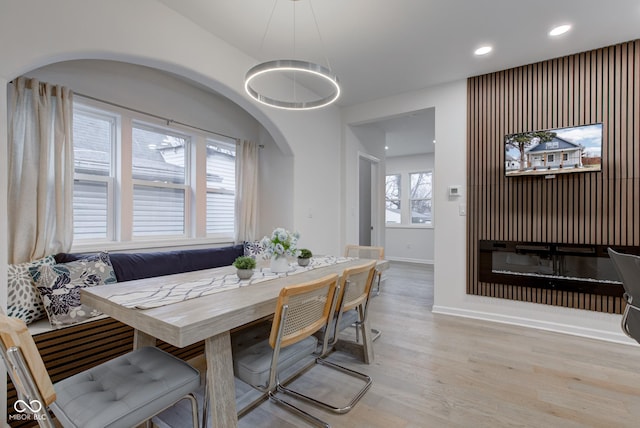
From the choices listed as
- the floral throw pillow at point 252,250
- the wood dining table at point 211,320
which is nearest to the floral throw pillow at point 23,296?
the wood dining table at point 211,320

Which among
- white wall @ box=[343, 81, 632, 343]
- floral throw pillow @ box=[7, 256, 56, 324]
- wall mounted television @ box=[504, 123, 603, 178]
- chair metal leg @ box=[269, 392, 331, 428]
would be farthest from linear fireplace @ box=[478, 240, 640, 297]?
floral throw pillow @ box=[7, 256, 56, 324]

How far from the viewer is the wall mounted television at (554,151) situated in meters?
2.99

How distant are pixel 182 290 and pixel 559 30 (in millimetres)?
3856

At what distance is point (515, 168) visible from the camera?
3357 mm

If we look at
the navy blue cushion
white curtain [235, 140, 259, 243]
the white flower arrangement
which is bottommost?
the navy blue cushion

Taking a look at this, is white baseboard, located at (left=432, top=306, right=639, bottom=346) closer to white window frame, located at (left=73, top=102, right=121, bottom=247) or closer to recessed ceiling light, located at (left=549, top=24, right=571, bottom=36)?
recessed ceiling light, located at (left=549, top=24, right=571, bottom=36)

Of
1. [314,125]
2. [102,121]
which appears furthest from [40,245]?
[314,125]

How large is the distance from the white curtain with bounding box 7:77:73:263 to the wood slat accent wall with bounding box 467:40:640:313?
13.7 ft

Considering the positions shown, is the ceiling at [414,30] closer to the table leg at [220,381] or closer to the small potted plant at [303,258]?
the small potted plant at [303,258]

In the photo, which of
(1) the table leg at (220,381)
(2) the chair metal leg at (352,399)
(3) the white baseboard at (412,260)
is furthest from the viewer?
(3) the white baseboard at (412,260)

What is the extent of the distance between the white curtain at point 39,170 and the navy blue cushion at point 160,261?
206 mm

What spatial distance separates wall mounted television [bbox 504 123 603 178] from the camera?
9.81ft

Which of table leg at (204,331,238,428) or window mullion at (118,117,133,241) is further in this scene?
window mullion at (118,117,133,241)

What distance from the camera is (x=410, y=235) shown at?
7934 millimetres
